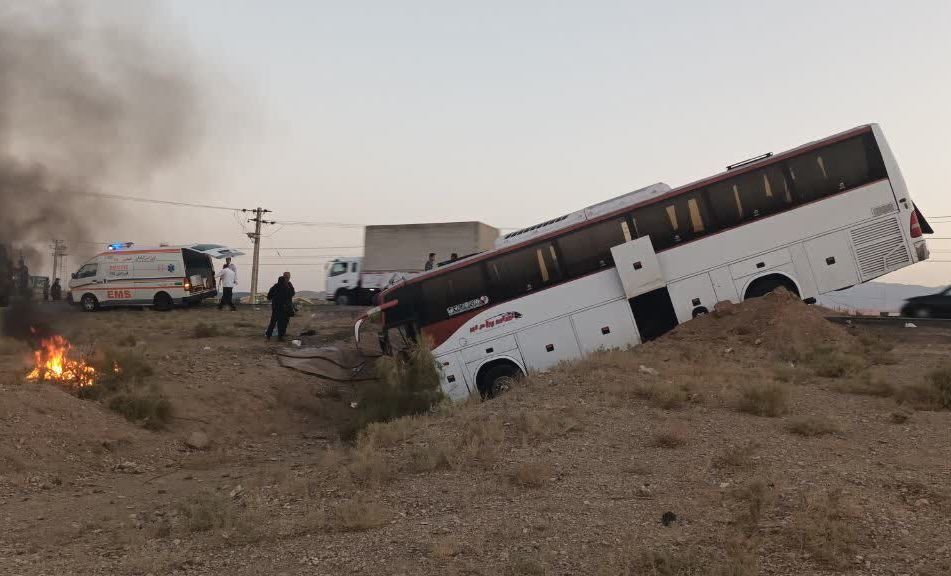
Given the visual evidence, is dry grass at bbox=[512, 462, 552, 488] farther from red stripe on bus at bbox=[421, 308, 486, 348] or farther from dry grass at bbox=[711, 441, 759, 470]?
red stripe on bus at bbox=[421, 308, 486, 348]

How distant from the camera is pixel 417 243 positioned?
3025 cm

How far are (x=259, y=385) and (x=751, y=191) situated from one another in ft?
38.2

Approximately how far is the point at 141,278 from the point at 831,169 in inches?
1025

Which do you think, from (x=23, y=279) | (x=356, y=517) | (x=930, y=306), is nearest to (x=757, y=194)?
(x=930, y=306)

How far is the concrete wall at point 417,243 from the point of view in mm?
29484

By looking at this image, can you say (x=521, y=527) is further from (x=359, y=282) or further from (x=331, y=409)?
(x=359, y=282)

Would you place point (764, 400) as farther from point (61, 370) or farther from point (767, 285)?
point (61, 370)

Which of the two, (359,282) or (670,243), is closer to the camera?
(670,243)

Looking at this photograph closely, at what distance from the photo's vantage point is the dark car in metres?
20.9

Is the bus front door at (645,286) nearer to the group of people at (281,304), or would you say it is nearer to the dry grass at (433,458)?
the dry grass at (433,458)

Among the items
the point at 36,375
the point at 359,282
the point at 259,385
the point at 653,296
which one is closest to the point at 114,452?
the point at 36,375

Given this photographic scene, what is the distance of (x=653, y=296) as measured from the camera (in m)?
14.8

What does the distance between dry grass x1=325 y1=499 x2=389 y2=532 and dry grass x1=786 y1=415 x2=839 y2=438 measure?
16.6 feet

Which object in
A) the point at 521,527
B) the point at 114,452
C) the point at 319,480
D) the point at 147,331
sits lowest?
the point at 521,527
